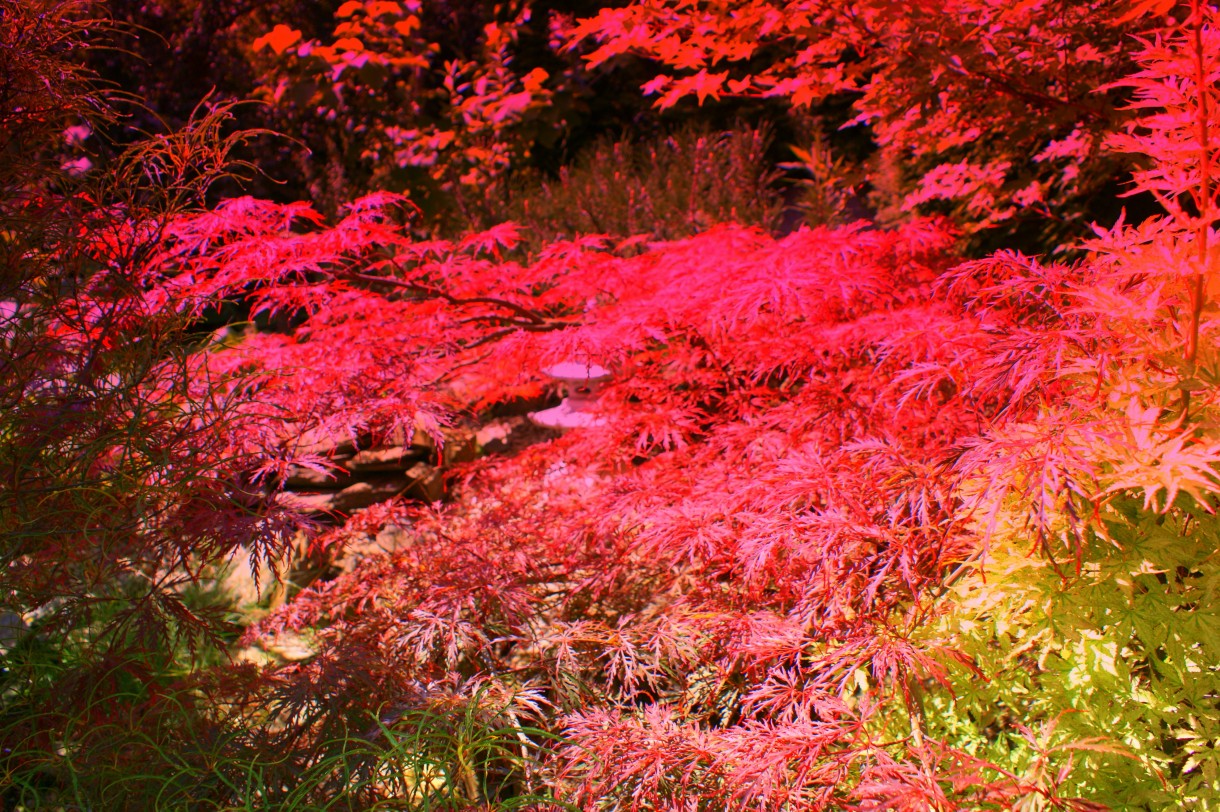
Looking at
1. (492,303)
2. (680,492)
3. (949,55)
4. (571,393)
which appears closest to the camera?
(680,492)

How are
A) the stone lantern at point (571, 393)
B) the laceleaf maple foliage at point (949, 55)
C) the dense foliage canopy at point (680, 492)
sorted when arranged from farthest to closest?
the stone lantern at point (571, 393)
the laceleaf maple foliage at point (949, 55)
the dense foliage canopy at point (680, 492)

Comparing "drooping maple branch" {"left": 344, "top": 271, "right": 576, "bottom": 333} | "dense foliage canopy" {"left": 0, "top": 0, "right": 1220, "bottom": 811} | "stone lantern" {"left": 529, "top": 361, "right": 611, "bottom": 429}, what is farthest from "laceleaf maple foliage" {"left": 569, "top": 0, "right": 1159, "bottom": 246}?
"stone lantern" {"left": 529, "top": 361, "right": 611, "bottom": 429}

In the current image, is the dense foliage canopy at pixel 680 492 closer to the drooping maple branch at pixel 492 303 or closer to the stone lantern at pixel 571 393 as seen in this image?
the drooping maple branch at pixel 492 303

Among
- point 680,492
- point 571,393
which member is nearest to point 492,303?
point 680,492

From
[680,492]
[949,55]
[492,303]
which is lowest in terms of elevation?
[680,492]

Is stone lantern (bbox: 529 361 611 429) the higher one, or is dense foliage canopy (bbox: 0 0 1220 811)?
dense foliage canopy (bbox: 0 0 1220 811)

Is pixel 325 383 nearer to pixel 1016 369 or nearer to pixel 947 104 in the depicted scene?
pixel 1016 369

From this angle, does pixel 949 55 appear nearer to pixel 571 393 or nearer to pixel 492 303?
pixel 492 303

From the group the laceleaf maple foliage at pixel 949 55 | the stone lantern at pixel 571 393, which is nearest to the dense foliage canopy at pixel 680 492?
the laceleaf maple foliage at pixel 949 55

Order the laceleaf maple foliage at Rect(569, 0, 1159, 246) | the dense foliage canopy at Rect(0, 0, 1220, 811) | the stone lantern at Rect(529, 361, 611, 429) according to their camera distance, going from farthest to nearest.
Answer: the stone lantern at Rect(529, 361, 611, 429) → the laceleaf maple foliage at Rect(569, 0, 1159, 246) → the dense foliage canopy at Rect(0, 0, 1220, 811)

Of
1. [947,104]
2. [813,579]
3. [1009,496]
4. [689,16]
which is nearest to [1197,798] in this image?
[1009,496]

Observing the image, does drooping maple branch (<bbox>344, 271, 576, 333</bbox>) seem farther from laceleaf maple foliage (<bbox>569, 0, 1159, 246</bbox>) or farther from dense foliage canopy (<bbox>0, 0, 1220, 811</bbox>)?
laceleaf maple foliage (<bbox>569, 0, 1159, 246</bbox>)

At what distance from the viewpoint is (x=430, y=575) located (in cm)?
235

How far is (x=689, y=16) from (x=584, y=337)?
4.98ft
